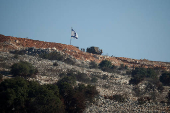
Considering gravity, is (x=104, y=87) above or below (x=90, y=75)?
below

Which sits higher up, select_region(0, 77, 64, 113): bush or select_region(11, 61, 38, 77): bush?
select_region(11, 61, 38, 77): bush

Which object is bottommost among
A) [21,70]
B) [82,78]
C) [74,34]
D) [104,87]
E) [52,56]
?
[104,87]

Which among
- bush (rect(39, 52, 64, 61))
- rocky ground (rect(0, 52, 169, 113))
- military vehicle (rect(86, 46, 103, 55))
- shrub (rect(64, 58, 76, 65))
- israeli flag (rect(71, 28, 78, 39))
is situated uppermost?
israeli flag (rect(71, 28, 78, 39))

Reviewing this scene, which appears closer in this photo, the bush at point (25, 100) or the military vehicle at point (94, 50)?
the bush at point (25, 100)

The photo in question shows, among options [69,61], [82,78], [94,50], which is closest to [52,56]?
[69,61]

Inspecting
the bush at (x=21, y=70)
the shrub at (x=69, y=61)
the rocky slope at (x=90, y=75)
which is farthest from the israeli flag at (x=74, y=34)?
the bush at (x=21, y=70)

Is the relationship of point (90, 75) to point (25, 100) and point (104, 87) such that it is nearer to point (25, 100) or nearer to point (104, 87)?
point (104, 87)

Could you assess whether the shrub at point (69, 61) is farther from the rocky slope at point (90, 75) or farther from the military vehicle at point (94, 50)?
the military vehicle at point (94, 50)

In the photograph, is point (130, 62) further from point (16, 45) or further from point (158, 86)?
point (16, 45)

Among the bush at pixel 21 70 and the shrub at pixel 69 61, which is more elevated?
the shrub at pixel 69 61

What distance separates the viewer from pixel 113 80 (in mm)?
32594

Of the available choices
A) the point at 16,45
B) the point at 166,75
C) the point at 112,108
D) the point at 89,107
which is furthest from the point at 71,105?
the point at 16,45

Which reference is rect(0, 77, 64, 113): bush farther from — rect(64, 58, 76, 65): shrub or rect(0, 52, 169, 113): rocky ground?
rect(64, 58, 76, 65): shrub

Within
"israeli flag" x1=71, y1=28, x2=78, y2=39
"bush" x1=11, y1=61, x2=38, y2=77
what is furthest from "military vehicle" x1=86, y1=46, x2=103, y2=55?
"bush" x1=11, y1=61, x2=38, y2=77
